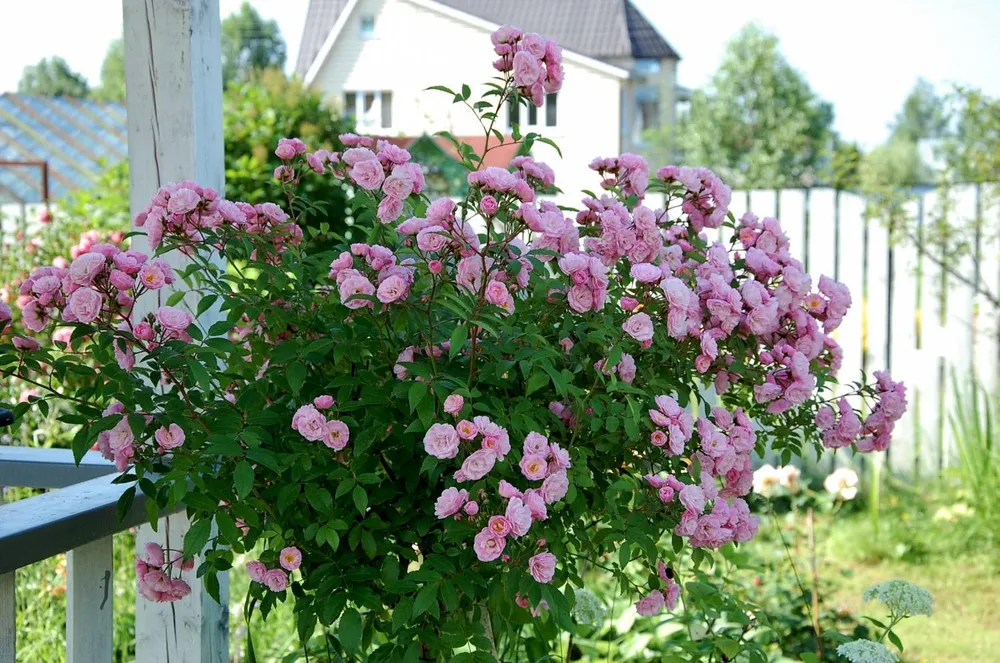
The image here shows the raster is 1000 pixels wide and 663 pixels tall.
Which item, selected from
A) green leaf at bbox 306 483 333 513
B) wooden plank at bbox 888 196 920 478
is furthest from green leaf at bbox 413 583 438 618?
wooden plank at bbox 888 196 920 478

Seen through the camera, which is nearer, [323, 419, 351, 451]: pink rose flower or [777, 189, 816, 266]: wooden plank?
[323, 419, 351, 451]: pink rose flower

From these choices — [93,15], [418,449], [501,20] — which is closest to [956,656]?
[418,449]

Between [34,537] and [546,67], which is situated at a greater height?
[546,67]

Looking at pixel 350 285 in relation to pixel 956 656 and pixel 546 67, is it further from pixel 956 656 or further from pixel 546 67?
pixel 956 656

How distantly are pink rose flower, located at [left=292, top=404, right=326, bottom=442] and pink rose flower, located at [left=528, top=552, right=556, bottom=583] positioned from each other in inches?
10.4

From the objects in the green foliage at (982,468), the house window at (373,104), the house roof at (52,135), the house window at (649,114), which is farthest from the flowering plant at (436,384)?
the house window at (649,114)

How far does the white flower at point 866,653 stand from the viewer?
51.6 inches

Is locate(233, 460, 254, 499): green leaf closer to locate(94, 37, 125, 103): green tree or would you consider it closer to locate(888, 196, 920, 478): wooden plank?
locate(888, 196, 920, 478): wooden plank

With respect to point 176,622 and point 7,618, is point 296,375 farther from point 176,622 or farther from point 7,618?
point 176,622

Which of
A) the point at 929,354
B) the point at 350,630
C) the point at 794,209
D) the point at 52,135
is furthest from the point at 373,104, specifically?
the point at 350,630

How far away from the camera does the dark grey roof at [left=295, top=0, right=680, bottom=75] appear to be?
21.0 meters

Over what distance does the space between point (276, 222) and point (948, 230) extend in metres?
3.72

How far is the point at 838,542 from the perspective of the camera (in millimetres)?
3480

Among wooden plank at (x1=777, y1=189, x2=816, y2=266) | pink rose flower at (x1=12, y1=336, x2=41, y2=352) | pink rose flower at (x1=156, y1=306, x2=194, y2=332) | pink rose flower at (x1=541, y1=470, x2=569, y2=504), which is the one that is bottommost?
pink rose flower at (x1=541, y1=470, x2=569, y2=504)
